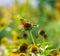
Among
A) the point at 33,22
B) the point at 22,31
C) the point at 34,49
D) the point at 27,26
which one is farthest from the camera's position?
the point at 33,22

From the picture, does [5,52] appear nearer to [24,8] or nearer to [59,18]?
[24,8]

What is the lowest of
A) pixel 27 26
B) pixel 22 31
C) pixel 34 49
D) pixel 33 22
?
pixel 34 49

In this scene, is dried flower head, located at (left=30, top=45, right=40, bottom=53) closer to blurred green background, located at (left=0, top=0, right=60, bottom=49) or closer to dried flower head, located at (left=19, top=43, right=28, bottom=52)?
dried flower head, located at (left=19, top=43, right=28, bottom=52)

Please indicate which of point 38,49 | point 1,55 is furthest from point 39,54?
point 1,55

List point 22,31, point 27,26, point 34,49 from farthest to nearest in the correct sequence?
point 22,31 < point 27,26 < point 34,49

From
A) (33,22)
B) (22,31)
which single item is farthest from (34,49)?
(33,22)

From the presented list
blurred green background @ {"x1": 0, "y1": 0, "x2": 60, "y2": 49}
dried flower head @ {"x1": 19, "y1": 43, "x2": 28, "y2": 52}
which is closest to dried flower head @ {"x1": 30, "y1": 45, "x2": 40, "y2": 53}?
dried flower head @ {"x1": 19, "y1": 43, "x2": 28, "y2": 52}

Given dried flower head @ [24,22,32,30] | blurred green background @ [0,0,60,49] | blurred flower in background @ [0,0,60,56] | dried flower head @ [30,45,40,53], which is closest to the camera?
dried flower head @ [30,45,40,53]

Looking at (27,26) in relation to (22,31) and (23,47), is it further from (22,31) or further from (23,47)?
(22,31)

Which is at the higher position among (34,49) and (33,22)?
(33,22)

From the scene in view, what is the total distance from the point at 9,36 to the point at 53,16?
219cm

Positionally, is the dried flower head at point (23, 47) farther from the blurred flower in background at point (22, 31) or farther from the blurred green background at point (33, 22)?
the blurred green background at point (33, 22)

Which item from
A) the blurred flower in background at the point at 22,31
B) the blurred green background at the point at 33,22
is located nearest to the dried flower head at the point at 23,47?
the blurred flower in background at the point at 22,31

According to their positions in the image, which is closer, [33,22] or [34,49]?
[34,49]
